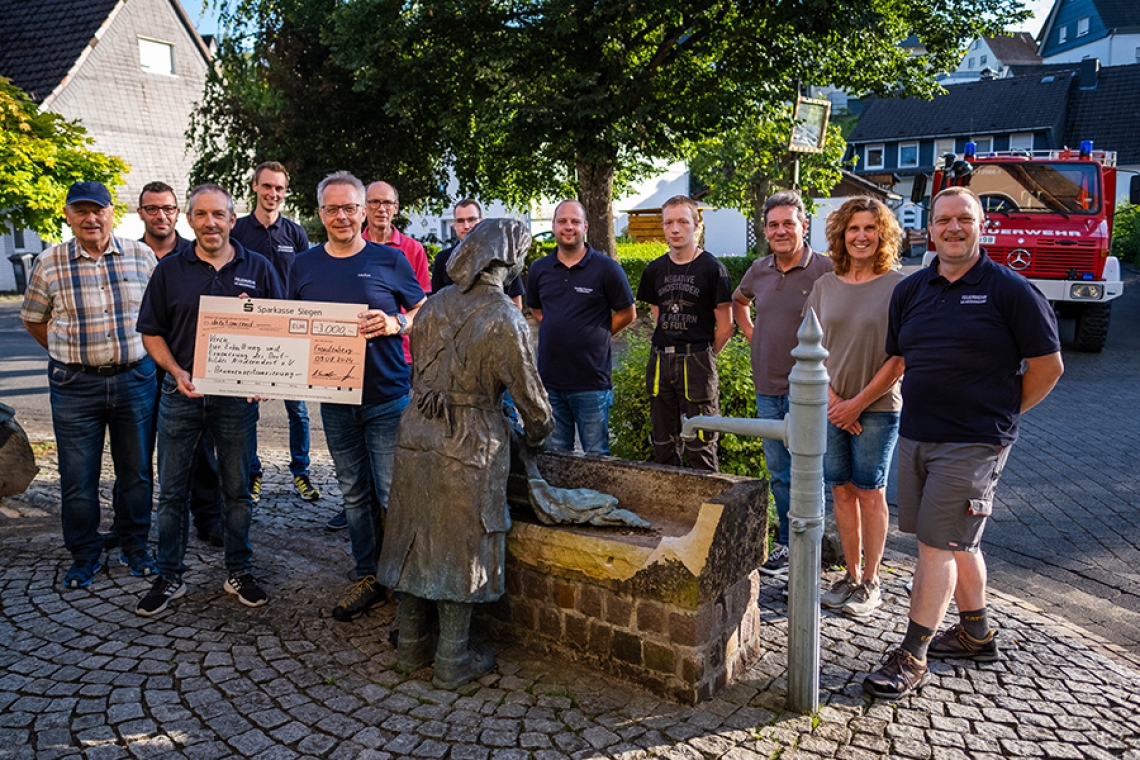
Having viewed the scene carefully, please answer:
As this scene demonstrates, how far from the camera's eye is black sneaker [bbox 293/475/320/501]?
21.9 feet

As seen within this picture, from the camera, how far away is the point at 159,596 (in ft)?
15.6

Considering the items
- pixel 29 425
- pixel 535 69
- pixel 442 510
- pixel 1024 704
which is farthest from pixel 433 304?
pixel 535 69

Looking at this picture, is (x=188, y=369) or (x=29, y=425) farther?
(x=29, y=425)

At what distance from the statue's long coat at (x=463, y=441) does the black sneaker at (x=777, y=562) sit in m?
1.90

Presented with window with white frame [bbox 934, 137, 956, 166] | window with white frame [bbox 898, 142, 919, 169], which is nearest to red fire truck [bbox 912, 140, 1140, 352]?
window with white frame [bbox 934, 137, 956, 166]

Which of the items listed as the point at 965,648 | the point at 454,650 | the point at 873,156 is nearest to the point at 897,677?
the point at 965,648

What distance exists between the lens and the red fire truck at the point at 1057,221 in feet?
43.6

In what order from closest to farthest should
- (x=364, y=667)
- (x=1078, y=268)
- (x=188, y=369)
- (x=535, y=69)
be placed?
(x=364, y=667) < (x=188, y=369) < (x=1078, y=268) < (x=535, y=69)

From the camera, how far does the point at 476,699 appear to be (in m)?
3.86

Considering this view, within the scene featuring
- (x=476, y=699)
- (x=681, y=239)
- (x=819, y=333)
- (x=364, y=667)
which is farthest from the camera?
(x=681, y=239)

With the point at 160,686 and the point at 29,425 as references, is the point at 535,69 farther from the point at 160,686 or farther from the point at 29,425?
the point at 160,686

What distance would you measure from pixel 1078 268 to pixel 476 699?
12489 mm

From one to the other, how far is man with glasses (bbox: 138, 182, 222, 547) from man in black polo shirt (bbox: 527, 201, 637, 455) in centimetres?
215

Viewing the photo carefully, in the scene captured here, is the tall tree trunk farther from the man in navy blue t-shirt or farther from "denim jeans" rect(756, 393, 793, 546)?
the man in navy blue t-shirt
